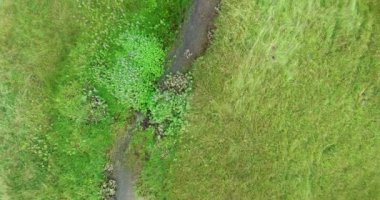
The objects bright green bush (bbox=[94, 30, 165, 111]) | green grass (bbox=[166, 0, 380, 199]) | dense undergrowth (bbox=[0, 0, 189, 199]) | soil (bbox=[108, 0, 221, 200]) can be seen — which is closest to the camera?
dense undergrowth (bbox=[0, 0, 189, 199])

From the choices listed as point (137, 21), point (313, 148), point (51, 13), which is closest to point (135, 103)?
point (137, 21)

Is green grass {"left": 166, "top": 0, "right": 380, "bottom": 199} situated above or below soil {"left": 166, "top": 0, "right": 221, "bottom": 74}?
below

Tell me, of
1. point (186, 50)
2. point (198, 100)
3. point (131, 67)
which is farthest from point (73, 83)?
point (198, 100)

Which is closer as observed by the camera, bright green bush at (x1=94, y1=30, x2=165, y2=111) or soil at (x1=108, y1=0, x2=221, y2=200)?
bright green bush at (x1=94, y1=30, x2=165, y2=111)

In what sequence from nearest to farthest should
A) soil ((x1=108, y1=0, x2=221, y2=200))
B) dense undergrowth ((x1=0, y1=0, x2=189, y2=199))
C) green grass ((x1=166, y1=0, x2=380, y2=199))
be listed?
1. dense undergrowth ((x1=0, y1=0, x2=189, y2=199))
2. soil ((x1=108, y1=0, x2=221, y2=200))
3. green grass ((x1=166, y1=0, x2=380, y2=199))

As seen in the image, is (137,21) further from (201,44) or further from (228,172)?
(228,172)

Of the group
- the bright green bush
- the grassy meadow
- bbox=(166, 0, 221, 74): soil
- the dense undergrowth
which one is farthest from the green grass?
the dense undergrowth

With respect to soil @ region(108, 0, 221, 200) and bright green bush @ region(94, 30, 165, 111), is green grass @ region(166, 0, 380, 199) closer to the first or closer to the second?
soil @ region(108, 0, 221, 200)
